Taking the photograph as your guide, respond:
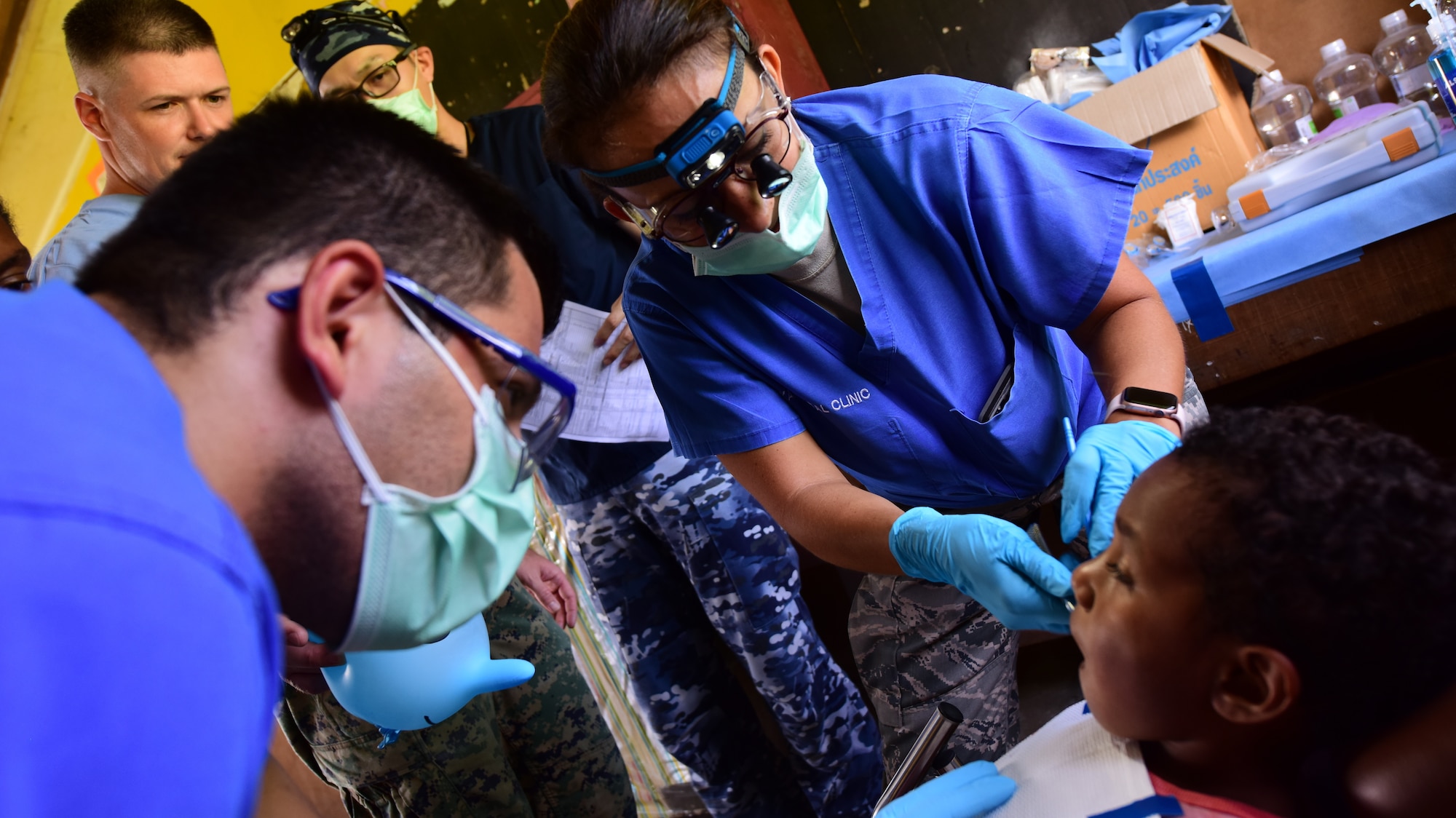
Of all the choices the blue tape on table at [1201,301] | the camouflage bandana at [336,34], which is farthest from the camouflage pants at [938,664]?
the camouflage bandana at [336,34]

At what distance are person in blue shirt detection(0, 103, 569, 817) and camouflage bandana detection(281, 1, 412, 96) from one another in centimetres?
147

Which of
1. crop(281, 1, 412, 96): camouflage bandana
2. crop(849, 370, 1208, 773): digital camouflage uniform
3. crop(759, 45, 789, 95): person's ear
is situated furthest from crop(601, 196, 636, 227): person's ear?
crop(281, 1, 412, 96): camouflage bandana

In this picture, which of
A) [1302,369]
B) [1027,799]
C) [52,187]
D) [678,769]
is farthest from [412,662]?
[52,187]

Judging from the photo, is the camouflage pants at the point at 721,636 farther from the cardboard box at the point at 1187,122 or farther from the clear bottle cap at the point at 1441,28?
the clear bottle cap at the point at 1441,28

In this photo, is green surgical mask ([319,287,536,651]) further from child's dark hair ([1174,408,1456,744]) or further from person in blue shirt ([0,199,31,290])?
person in blue shirt ([0,199,31,290])

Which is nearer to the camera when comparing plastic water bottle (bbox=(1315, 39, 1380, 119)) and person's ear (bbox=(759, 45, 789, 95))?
person's ear (bbox=(759, 45, 789, 95))

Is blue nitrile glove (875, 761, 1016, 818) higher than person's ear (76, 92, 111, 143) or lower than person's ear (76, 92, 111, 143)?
lower

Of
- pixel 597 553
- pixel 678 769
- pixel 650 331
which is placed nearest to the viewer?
pixel 650 331

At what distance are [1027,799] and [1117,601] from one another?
0.30 meters

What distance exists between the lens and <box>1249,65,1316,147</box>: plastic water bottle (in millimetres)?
2504

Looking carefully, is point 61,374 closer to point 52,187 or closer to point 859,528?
point 859,528

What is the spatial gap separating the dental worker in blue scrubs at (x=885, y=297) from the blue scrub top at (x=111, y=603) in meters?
0.79

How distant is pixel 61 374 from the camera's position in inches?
22.7

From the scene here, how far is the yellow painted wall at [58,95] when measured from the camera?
13.0ft
